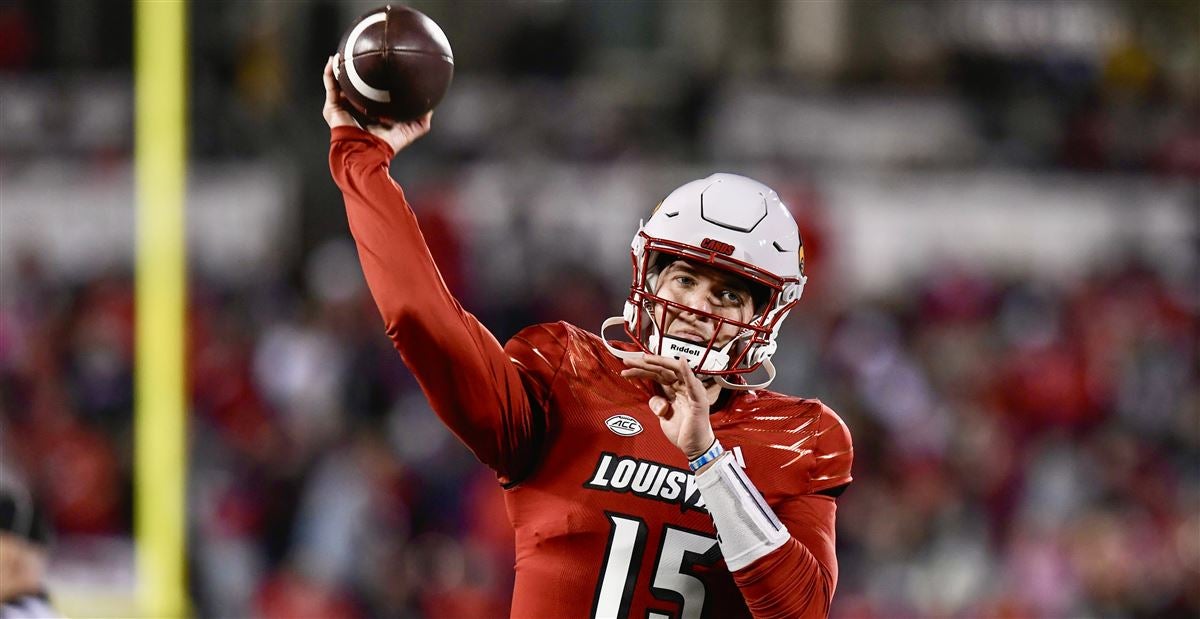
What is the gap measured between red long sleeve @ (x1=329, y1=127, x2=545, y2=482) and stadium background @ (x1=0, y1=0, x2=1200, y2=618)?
414 centimetres

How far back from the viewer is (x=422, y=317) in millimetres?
2066

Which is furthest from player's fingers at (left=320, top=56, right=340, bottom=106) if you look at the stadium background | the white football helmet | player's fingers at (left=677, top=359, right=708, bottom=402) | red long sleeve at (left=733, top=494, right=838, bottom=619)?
the stadium background

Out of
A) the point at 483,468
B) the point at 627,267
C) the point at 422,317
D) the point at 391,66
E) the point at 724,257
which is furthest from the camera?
the point at 627,267

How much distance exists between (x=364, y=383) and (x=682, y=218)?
200 inches

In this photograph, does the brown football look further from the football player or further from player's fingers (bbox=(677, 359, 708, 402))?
player's fingers (bbox=(677, 359, 708, 402))

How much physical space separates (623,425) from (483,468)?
4519 mm

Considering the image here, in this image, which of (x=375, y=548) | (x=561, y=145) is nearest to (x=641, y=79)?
(x=561, y=145)

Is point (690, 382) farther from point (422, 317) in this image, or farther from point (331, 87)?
point (331, 87)

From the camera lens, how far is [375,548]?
6.59 meters

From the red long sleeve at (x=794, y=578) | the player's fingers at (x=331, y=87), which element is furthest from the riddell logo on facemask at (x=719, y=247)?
the player's fingers at (x=331, y=87)

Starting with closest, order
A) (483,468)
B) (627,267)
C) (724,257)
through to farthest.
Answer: (724,257)
(483,468)
(627,267)

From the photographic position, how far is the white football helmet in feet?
7.68

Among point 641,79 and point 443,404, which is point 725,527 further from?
point 641,79

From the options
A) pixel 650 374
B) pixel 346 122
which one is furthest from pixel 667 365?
pixel 346 122
